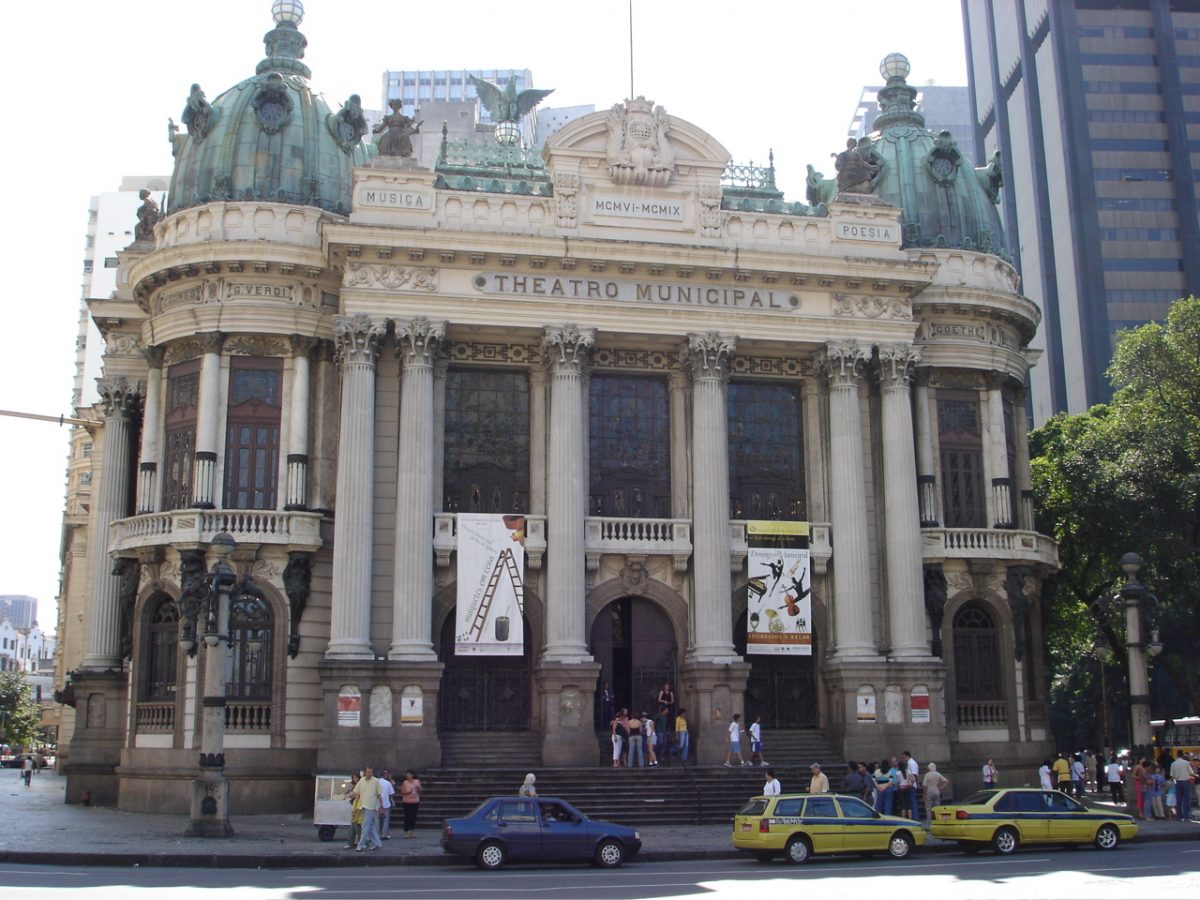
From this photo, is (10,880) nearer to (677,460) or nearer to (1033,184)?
(677,460)

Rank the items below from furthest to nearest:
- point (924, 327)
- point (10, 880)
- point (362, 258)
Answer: point (924, 327), point (362, 258), point (10, 880)

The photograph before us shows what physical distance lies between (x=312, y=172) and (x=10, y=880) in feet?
88.3

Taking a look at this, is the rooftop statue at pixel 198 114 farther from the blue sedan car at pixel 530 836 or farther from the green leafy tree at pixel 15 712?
the green leafy tree at pixel 15 712

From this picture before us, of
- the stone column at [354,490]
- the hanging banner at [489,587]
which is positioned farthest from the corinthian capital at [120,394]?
the hanging banner at [489,587]

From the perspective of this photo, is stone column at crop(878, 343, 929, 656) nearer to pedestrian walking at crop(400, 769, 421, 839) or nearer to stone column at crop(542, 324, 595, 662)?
stone column at crop(542, 324, 595, 662)

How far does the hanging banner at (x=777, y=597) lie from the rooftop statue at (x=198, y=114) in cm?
2207

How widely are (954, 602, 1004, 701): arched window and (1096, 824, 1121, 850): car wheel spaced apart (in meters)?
14.7

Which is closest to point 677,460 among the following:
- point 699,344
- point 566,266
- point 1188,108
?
point 699,344

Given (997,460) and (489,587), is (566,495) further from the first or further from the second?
(997,460)

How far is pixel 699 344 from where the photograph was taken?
40.6 meters

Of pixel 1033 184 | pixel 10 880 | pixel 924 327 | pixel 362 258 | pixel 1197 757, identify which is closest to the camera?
pixel 10 880

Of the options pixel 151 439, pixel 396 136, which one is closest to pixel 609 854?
pixel 151 439

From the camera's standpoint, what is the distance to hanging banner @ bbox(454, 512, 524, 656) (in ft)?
125

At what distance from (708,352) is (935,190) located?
41.3 feet
